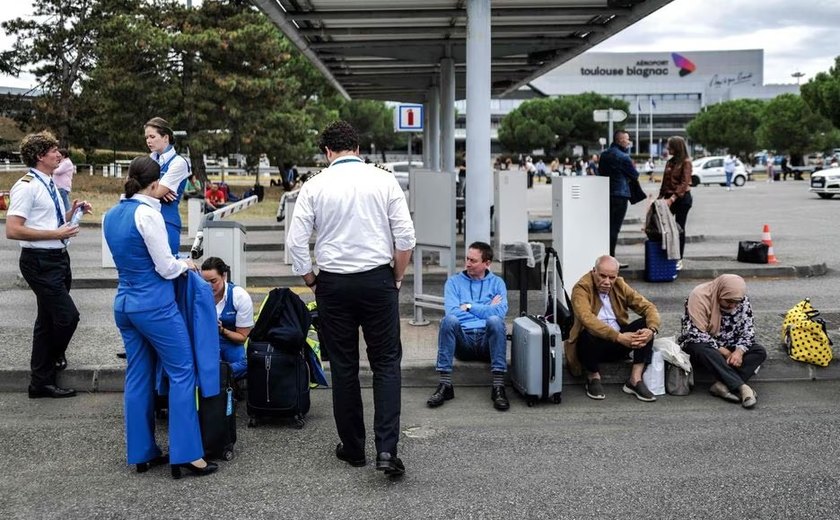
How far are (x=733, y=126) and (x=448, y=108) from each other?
239 ft

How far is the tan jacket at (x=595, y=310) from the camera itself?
725 cm

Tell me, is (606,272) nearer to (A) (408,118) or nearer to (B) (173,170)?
(B) (173,170)

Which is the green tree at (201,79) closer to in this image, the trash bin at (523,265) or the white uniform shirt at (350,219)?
the trash bin at (523,265)

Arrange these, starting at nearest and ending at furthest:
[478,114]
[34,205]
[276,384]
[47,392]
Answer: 1. [276,384]
2. [34,205]
3. [47,392]
4. [478,114]

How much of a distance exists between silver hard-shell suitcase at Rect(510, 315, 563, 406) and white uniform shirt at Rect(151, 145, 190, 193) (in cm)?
279

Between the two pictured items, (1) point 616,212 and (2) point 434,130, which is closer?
(1) point 616,212

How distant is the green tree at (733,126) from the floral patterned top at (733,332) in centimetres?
7753

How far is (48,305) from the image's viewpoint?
271 inches

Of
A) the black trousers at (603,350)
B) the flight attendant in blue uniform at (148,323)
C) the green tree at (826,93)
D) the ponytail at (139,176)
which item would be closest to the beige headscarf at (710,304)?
the black trousers at (603,350)

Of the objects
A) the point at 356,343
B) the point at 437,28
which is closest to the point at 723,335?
the point at 356,343

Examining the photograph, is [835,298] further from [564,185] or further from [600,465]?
[600,465]

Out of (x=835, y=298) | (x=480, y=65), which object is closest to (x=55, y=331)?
(x=480, y=65)

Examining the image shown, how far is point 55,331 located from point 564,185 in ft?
19.1

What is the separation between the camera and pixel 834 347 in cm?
805
